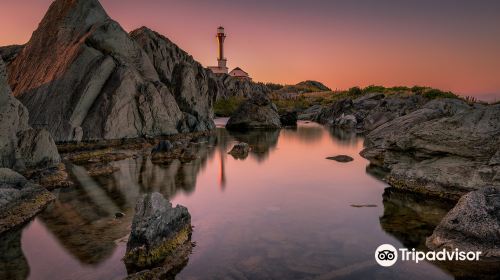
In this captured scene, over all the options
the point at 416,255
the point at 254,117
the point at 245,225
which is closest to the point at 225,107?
the point at 254,117

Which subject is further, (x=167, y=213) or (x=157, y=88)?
(x=157, y=88)

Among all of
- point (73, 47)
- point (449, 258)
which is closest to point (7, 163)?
point (449, 258)

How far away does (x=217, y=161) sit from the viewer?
3500cm

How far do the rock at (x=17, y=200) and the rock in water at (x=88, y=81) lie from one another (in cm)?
1977

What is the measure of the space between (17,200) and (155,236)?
28.7 feet

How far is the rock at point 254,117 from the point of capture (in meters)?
73.7


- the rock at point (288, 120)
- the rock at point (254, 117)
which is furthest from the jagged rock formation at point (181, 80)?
the rock at point (288, 120)

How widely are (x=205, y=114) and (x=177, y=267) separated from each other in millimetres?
57000

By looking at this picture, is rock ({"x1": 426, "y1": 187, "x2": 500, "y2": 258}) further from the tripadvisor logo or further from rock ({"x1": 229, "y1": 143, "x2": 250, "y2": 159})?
rock ({"x1": 229, "y1": 143, "x2": 250, "y2": 159})

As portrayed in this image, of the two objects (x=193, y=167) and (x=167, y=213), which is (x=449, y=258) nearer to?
(x=167, y=213)

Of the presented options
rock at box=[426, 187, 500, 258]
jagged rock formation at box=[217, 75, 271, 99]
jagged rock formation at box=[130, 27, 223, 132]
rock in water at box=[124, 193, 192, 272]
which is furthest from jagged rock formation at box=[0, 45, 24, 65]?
jagged rock formation at box=[217, 75, 271, 99]

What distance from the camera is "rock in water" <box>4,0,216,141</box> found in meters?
39.0

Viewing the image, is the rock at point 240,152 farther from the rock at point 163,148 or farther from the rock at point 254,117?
the rock at point 254,117

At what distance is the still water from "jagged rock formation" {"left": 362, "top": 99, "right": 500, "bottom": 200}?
4.99ft
